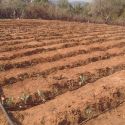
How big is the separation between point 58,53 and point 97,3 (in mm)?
31993

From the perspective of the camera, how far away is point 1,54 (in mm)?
9680

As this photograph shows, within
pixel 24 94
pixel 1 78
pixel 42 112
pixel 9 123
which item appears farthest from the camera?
pixel 1 78

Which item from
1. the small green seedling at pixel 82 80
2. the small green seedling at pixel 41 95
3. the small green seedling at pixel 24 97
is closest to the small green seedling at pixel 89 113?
the small green seedling at pixel 41 95

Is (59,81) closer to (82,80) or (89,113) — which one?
(82,80)

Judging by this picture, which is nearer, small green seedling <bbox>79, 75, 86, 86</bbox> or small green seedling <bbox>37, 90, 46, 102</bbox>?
small green seedling <bbox>37, 90, 46, 102</bbox>

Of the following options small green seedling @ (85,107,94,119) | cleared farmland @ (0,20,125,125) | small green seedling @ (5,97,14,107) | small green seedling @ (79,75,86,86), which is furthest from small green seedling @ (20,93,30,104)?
small green seedling @ (79,75,86,86)

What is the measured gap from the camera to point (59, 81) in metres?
7.31

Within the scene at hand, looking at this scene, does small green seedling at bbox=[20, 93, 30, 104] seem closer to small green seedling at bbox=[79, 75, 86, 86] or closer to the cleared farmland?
the cleared farmland

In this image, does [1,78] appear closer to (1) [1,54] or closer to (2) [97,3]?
(1) [1,54]

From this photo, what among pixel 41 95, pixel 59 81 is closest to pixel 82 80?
pixel 59 81

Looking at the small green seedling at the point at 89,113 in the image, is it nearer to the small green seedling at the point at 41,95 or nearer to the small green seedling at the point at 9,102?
the small green seedling at the point at 41,95

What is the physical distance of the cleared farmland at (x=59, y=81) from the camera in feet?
18.7

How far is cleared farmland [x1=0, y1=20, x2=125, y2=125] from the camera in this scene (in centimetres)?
570

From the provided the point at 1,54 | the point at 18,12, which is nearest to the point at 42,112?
the point at 1,54
